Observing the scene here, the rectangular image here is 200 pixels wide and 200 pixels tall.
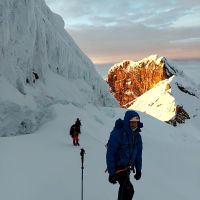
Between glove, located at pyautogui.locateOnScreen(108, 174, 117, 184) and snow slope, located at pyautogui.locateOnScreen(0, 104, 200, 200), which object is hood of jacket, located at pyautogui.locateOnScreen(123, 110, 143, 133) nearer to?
glove, located at pyautogui.locateOnScreen(108, 174, 117, 184)

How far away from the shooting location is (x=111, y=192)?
1188 cm

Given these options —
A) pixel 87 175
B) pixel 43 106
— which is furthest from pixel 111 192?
pixel 43 106

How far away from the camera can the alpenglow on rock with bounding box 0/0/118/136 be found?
28.7 m

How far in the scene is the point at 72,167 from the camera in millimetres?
15445

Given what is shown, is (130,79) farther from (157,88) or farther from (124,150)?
(124,150)

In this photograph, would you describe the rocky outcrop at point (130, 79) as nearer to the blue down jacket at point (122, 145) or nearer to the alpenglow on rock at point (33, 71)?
the alpenglow on rock at point (33, 71)

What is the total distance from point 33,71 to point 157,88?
8671 centimetres

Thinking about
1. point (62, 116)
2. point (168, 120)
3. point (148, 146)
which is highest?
point (62, 116)

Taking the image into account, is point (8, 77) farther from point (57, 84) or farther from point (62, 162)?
point (62, 162)

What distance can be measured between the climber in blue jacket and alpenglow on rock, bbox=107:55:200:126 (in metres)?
87.4

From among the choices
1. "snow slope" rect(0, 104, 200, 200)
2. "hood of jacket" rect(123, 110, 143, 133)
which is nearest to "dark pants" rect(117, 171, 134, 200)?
"hood of jacket" rect(123, 110, 143, 133)

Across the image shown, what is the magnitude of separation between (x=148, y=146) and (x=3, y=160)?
17.9m

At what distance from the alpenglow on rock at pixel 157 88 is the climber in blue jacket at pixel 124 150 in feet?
287

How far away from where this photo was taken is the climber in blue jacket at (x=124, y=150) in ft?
25.0
